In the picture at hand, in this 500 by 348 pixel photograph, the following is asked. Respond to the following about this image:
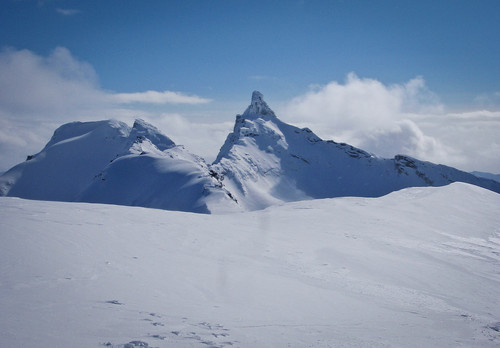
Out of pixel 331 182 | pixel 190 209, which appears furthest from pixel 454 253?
pixel 331 182

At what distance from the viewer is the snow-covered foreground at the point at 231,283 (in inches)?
203

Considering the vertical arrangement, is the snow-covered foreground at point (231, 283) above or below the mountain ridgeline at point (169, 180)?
below

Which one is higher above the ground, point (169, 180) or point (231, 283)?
point (169, 180)

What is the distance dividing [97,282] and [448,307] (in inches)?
321

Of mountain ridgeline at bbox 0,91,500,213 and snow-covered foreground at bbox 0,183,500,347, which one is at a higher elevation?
mountain ridgeline at bbox 0,91,500,213

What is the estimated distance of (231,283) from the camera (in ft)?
25.9

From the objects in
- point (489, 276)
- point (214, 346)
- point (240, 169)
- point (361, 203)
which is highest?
point (240, 169)

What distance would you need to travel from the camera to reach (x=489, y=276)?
10.9 meters

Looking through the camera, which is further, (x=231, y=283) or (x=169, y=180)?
(x=169, y=180)

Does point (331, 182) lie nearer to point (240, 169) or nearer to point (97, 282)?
point (240, 169)

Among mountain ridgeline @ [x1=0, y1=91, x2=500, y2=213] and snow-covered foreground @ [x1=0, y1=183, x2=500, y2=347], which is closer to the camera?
snow-covered foreground @ [x1=0, y1=183, x2=500, y2=347]

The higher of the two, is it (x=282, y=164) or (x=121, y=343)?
(x=282, y=164)

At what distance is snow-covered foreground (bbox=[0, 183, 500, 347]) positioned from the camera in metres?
5.16

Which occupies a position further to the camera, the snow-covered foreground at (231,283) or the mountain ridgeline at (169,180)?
the mountain ridgeline at (169,180)
